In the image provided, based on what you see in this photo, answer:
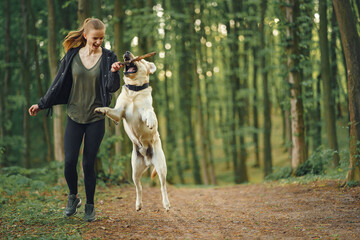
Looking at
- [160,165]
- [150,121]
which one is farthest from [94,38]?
[160,165]

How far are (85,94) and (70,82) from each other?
13.2 inches

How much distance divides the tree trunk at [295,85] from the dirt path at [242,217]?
231 centimetres

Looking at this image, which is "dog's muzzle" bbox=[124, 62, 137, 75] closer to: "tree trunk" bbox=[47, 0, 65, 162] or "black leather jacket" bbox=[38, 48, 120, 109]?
"black leather jacket" bbox=[38, 48, 120, 109]

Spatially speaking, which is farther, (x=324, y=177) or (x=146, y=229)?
(x=324, y=177)

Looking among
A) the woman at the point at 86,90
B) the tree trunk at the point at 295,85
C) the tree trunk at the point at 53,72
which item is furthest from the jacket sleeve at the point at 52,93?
the tree trunk at the point at 295,85

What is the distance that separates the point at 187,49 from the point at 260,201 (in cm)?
1424

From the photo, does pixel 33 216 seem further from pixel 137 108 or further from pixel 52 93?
pixel 137 108

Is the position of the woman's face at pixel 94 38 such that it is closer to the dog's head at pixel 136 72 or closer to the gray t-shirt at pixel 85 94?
the gray t-shirt at pixel 85 94

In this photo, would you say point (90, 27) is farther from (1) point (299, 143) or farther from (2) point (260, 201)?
(1) point (299, 143)

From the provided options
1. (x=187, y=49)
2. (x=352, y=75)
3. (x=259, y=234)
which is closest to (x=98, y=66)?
(x=259, y=234)

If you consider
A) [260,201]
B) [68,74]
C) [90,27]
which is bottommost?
[260,201]

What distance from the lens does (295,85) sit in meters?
11.8

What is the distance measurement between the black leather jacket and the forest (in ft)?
1.14

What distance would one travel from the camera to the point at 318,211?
21.6 feet
